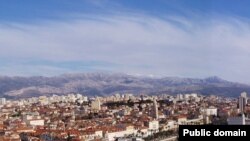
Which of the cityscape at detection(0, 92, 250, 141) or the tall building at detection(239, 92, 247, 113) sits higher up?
the tall building at detection(239, 92, 247, 113)

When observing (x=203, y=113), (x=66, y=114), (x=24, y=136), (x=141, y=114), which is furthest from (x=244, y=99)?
(x=24, y=136)

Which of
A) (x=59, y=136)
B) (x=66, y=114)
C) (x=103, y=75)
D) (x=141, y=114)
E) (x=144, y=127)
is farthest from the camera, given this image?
(x=103, y=75)

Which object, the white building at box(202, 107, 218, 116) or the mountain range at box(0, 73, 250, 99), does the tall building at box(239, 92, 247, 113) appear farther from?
the mountain range at box(0, 73, 250, 99)

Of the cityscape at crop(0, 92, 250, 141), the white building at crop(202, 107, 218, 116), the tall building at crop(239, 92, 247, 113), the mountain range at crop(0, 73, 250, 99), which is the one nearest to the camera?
the cityscape at crop(0, 92, 250, 141)

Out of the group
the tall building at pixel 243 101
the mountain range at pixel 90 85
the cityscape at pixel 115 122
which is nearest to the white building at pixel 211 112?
the cityscape at pixel 115 122

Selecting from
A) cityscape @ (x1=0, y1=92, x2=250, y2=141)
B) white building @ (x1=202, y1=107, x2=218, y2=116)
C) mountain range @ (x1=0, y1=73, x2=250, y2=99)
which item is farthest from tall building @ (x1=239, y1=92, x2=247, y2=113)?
mountain range @ (x1=0, y1=73, x2=250, y2=99)

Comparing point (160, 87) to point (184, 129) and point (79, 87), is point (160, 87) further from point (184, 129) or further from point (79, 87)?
point (184, 129)

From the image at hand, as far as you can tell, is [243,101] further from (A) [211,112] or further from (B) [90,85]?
(B) [90,85]

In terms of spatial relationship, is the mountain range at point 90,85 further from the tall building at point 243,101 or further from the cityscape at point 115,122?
the tall building at point 243,101
